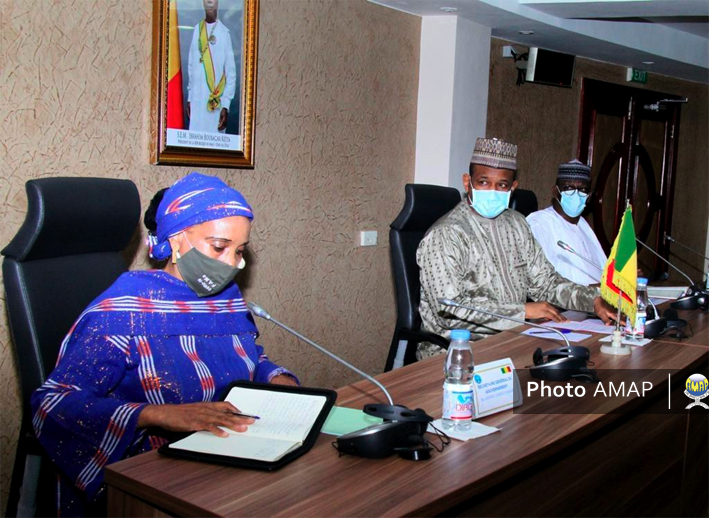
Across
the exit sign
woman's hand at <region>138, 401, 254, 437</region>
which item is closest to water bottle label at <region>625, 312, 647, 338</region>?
woman's hand at <region>138, 401, 254, 437</region>

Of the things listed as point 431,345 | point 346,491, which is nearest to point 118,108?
point 431,345

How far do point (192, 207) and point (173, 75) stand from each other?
1.33 metres

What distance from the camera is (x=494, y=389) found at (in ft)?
5.69

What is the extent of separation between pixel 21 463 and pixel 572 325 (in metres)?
1.83

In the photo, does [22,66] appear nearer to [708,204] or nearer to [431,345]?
[431,345]

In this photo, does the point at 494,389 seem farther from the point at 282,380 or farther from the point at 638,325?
the point at 638,325

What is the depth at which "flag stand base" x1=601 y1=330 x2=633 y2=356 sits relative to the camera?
7.79 feet

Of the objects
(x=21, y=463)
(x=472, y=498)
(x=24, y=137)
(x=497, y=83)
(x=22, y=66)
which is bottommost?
(x=21, y=463)

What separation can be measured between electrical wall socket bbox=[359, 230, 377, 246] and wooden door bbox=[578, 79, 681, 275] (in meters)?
2.37

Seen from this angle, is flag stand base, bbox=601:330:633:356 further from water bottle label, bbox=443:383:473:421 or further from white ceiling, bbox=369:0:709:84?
white ceiling, bbox=369:0:709:84

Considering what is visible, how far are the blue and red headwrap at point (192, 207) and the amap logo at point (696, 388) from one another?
1.46 metres

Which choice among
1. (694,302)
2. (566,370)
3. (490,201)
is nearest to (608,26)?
(694,302)

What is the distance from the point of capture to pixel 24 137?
2529 mm

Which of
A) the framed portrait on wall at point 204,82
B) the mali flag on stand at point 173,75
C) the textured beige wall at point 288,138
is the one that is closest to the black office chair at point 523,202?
the textured beige wall at point 288,138
